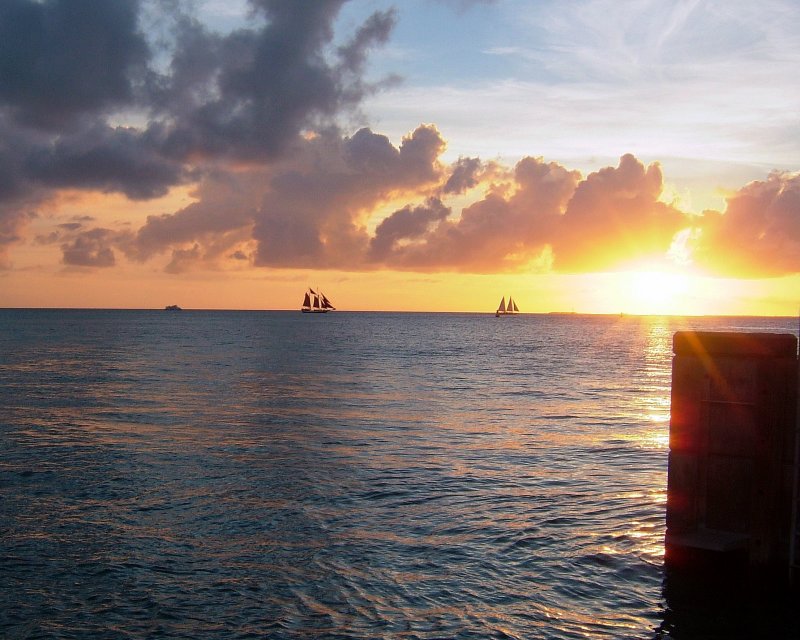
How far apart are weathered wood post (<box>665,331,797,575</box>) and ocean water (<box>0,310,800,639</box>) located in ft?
3.50

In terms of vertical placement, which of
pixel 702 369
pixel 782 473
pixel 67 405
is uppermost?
pixel 702 369

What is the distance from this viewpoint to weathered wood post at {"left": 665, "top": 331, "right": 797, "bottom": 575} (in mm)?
12422

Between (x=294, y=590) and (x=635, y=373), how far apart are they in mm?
61006

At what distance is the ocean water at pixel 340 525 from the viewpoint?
40.5 ft

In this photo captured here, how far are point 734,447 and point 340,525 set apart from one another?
8.80 meters

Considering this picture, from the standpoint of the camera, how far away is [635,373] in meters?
69.9

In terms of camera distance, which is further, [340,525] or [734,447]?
[340,525]

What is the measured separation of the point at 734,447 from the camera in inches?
501

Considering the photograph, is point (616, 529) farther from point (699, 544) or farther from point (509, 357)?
point (509, 357)

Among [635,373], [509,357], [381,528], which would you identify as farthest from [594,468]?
[509,357]

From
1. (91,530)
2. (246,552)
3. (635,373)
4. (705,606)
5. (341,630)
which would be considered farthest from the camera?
(635,373)

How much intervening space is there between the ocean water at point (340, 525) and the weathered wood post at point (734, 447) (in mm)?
1066

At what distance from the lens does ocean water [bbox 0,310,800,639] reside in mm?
12352

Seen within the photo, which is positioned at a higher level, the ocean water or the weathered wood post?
the weathered wood post
